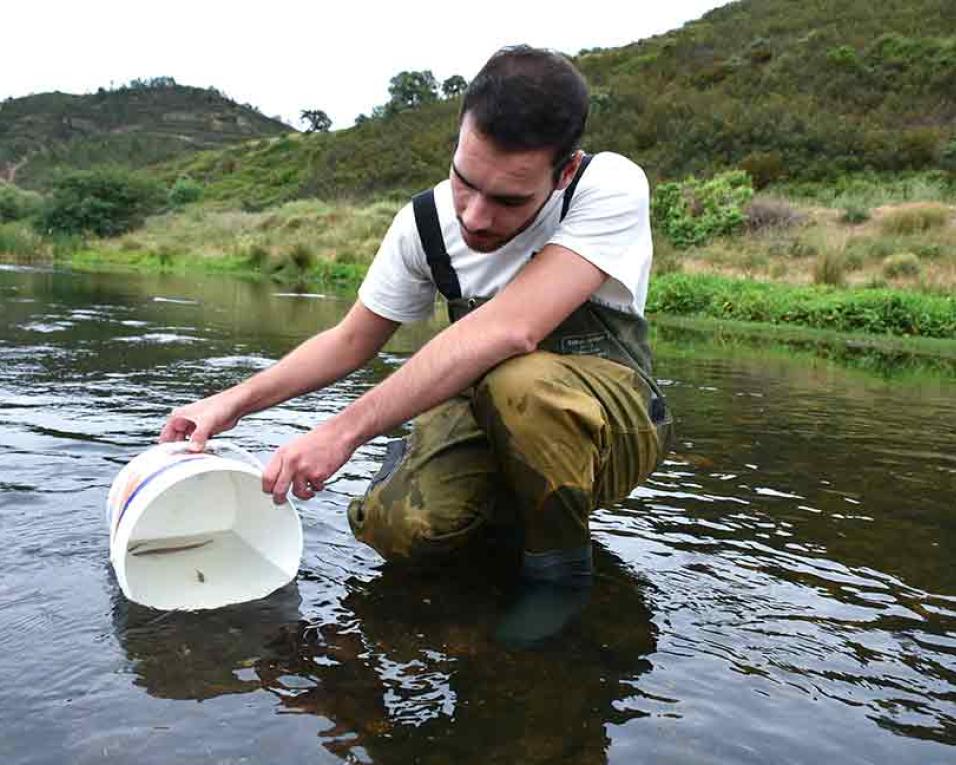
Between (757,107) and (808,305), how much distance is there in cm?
2255

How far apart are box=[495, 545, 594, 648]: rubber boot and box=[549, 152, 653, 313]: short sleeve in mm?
757

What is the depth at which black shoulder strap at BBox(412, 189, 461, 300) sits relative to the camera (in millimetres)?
2559

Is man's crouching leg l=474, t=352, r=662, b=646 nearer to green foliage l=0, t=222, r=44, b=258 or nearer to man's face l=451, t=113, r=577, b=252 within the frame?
man's face l=451, t=113, r=577, b=252

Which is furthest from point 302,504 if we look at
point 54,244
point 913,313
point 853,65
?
point 853,65

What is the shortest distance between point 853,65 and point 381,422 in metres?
39.9

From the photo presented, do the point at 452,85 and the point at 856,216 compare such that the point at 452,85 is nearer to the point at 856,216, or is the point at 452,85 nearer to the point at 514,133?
the point at 856,216

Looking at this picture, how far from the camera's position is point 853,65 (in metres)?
36.5

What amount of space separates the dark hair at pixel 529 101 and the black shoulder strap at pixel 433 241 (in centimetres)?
46

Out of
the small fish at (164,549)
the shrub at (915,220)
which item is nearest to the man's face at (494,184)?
the small fish at (164,549)

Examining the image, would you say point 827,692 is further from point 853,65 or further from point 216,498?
point 853,65

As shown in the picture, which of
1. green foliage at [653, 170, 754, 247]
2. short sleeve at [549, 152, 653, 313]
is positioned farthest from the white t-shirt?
green foliage at [653, 170, 754, 247]

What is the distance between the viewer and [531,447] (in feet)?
7.28

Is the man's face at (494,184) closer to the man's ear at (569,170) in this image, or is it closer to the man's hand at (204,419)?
the man's ear at (569,170)

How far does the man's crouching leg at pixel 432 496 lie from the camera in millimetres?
2473
